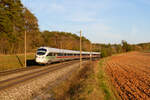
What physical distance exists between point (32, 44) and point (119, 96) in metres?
43.8

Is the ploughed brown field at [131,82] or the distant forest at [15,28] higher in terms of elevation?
the distant forest at [15,28]

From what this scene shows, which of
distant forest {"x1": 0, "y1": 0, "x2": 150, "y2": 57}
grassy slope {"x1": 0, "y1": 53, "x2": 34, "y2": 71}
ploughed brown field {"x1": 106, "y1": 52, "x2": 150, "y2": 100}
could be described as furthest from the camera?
distant forest {"x1": 0, "y1": 0, "x2": 150, "y2": 57}

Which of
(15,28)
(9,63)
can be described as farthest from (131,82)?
(15,28)

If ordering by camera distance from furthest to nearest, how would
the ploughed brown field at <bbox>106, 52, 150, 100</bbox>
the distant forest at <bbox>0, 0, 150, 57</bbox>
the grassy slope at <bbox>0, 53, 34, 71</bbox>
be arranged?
1. the distant forest at <bbox>0, 0, 150, 57</bbox>
2. the grassy slope at <bbox>0, 53, 34, 71</bbox>
3. the ploughed brown field at <bbox>106, 52, 150, 100</bbox>

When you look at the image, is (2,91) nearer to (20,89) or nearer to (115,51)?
(20,89)

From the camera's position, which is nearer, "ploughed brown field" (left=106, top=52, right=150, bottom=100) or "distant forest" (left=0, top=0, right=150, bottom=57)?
"ploughed brown field" (left=106, top=52, right=150, bottom=100)

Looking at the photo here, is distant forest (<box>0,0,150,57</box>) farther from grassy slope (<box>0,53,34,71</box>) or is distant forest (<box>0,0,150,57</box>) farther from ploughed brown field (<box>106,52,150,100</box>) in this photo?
ploughed brown field (<box>106,52,150,100</box>)

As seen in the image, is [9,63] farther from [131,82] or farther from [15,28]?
[131,82]

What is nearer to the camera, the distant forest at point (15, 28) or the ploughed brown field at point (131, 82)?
the ploughed brown field at point (131, 82)

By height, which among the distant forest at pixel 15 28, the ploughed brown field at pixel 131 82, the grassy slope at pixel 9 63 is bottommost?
the ploughed brown field at pixel 131 82

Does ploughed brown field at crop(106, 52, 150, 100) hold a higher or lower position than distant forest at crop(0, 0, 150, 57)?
lower

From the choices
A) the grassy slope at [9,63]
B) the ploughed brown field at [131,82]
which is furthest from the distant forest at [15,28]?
the ploughed brown field at [131,82]

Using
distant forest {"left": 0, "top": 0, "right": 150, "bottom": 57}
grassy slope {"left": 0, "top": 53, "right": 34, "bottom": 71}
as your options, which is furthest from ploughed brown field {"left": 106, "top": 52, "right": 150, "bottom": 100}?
distant forest {"left": 0, "top": 0, "right": 150, "bottom": 57}

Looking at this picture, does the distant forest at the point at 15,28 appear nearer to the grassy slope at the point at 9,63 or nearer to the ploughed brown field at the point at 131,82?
the grassy slope at the point at 9,63
